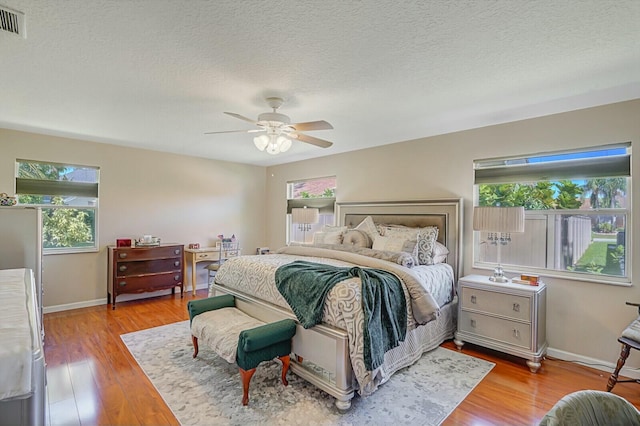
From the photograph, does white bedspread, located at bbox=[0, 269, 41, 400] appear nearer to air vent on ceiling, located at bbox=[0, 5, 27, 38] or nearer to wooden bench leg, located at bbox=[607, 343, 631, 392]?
air vent on ceiling, located at bbox=[0, 5, 27, 38]

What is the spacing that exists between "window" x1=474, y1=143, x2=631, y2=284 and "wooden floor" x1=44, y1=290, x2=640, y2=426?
0.98 m

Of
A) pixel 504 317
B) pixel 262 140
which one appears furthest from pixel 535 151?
pixel 262 140

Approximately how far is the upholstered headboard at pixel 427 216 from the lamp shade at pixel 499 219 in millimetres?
530

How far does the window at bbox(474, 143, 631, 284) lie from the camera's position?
291 cm

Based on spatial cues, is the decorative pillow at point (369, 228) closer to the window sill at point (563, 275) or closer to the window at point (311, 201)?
the window at point (311, 201)

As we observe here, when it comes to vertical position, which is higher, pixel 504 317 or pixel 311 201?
pixel 311 201

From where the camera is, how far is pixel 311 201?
19.6 feet

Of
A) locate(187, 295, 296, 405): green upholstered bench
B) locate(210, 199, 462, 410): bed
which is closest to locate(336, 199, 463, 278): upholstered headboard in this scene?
locate(210, 199, 462, 410): bed

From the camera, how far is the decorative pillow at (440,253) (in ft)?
11.9

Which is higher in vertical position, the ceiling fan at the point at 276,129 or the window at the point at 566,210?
the ceiling fan at the point at 276,129

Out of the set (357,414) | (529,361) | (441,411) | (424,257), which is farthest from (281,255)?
(529,361)

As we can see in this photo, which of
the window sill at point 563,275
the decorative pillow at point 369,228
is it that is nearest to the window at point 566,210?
the window sill at point 563,275

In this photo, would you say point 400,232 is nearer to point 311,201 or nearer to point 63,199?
point 311,201

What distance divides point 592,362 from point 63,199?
687 cm
